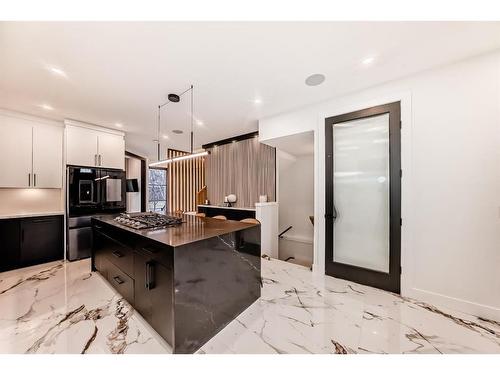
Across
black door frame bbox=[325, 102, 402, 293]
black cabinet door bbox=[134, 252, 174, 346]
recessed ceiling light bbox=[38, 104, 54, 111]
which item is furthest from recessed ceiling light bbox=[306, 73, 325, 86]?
recessed ceiling light bbox=[38, 104, 54, 111]

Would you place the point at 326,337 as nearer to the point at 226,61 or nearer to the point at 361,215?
the point at 361,215

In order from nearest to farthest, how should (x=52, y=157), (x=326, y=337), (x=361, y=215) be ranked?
(x=326, y=337) < (x=361, y=215) < (x=52, y=157)

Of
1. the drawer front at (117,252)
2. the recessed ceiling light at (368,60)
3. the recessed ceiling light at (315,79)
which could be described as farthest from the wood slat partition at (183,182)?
the recessed ceiling light at (368,60)

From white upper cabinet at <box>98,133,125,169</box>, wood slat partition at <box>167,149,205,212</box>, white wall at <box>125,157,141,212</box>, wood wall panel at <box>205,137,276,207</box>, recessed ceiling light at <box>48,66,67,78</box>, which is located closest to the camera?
recessed ceiling light at <box>48,66,67,78</box>

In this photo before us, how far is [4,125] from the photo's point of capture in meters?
3.09

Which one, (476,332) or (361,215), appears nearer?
(476,332)

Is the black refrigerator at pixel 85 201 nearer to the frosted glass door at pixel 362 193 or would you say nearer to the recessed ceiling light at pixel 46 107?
the recessed ceiling light at pixel 46 107

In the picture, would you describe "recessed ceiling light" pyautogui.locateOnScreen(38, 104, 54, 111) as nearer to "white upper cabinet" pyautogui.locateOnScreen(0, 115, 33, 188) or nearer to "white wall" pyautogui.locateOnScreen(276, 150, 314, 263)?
"white upper cabinet" pyautogui.locateOnScreen(0, 115, 33, 188)

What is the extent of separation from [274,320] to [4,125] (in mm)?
4959

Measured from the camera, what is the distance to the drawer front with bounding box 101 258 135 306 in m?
1.94

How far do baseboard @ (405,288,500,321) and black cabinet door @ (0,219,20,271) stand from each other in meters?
5.63
